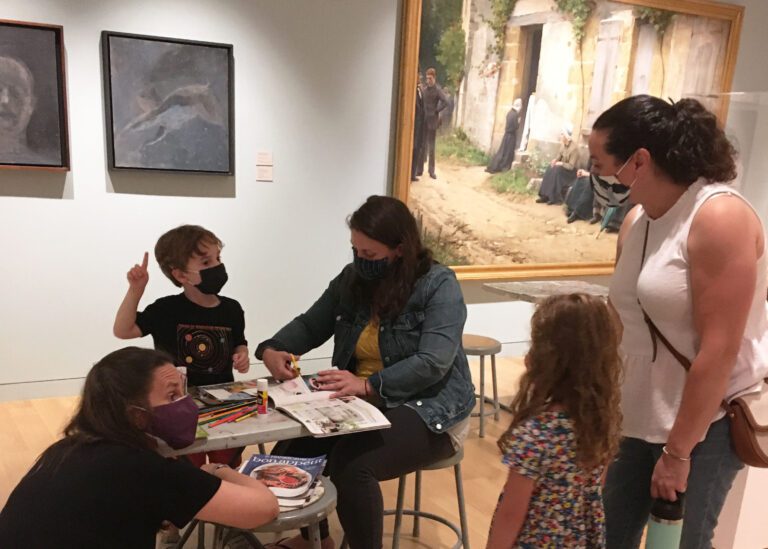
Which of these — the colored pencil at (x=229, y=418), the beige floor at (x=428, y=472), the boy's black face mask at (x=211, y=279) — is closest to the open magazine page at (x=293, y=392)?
the colored pencil at (x=229, y=418)

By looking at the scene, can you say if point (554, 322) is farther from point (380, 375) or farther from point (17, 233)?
point (17, 233)

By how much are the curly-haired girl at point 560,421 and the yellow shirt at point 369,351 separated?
805 millimetres

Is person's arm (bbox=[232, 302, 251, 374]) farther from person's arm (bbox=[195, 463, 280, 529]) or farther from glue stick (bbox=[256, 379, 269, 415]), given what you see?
person's arm (bbox=[195, 463, 280, 529])

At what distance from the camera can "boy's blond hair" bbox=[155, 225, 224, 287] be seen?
2209 mm

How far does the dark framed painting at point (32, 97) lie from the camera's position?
331 centimetres

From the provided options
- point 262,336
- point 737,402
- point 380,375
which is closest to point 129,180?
point 262,336

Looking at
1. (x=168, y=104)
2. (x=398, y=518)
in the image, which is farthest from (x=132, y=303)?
(x=168, y=104)

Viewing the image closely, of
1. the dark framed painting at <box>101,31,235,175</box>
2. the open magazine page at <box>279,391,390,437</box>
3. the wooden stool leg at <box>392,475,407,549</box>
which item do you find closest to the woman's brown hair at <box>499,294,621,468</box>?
the open magazine page at <box>279,391,390,437</box>

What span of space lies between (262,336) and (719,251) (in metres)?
3.28

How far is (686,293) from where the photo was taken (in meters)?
1.35

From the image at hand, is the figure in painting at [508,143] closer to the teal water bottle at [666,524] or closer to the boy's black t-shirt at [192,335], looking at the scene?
the boy's black t-shirt at [192,335]

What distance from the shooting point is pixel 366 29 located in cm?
408

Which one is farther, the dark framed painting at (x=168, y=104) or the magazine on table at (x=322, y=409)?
the dark framed painting at (x=168, y=104)

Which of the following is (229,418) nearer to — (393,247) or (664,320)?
(393,247)
